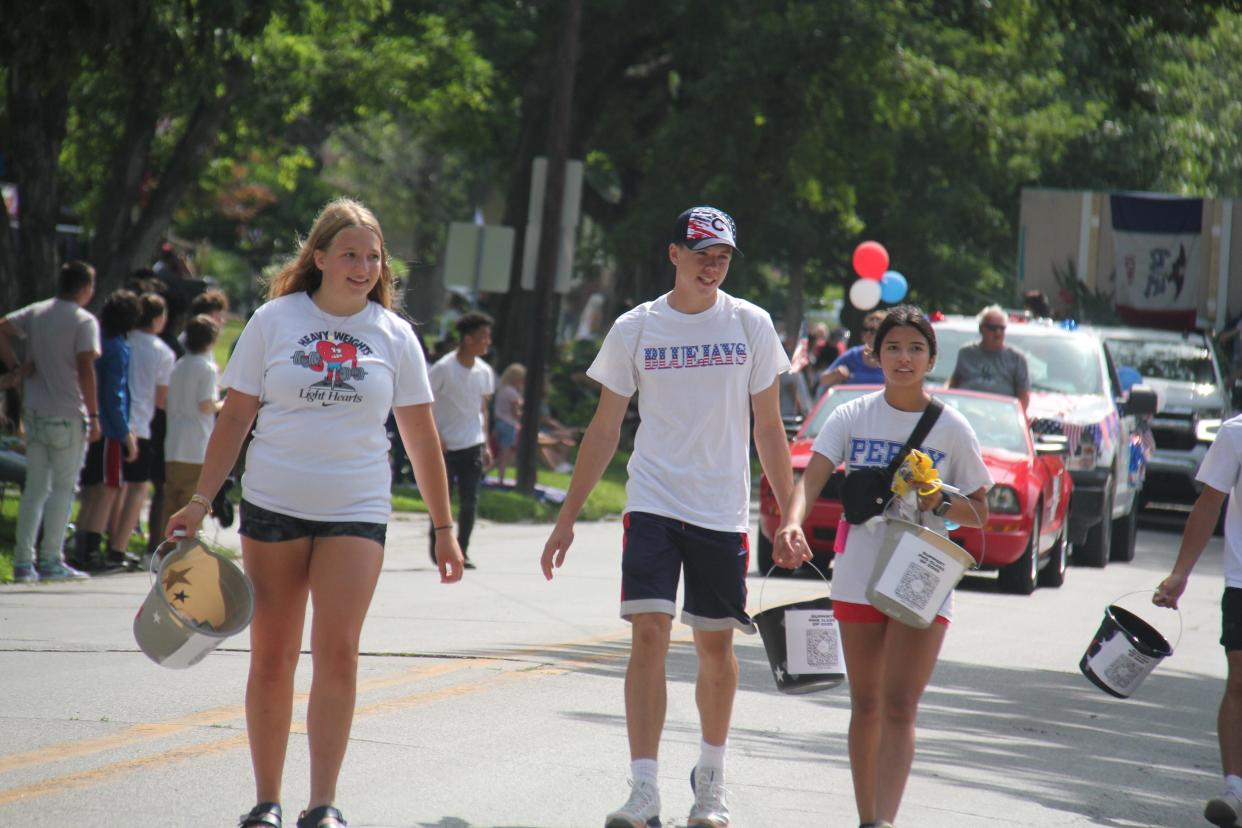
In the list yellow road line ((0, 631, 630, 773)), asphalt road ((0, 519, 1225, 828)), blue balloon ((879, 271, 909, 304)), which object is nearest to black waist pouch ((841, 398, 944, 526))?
asphalt road ((0, 519, 1225, 828))

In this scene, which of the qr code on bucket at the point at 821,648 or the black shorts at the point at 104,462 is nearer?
the qr code on bucket at the point at 821,648

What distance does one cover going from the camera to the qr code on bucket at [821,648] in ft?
19.8

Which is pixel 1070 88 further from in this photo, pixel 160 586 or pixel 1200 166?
pixel 160 586

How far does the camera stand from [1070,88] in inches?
1430

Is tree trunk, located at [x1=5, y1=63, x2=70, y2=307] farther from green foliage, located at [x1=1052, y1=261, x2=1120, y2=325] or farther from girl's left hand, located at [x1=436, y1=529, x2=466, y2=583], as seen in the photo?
green foliage, located at [x1=1052, y1=261, x2=1120, y2=325]

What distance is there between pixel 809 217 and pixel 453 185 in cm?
2772

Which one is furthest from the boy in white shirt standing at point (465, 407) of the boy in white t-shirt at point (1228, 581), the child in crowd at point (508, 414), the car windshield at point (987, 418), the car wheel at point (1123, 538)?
the boy in white t-shirt at point (1228, 581)

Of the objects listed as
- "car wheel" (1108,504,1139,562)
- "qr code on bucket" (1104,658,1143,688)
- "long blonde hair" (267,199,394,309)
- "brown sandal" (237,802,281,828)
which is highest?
"long blonde hair" (267,199,394,309)

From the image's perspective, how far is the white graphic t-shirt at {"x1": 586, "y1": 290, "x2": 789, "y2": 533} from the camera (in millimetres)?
5941

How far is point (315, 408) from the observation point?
5.36 meters

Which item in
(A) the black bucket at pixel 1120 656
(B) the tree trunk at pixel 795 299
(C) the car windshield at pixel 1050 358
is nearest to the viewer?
(A) the black bucket at pixel 1120 656

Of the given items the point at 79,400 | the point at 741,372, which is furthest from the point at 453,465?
the point at 741,372

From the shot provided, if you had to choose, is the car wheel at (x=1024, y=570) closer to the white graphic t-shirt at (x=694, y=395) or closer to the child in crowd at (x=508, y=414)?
the white graphic t-shirt at (x=694, y=395)

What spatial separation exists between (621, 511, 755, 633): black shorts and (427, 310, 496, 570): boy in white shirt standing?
7.69 meters
